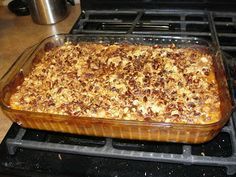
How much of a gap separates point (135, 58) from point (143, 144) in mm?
308

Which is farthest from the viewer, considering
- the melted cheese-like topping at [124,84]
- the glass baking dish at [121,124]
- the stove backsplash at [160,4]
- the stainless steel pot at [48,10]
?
the stainless steel pot at [48,10]

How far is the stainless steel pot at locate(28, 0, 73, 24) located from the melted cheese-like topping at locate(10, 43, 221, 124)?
16.6 inches

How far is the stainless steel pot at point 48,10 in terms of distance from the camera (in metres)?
1.47

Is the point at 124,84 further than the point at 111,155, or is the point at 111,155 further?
the point at 124,84

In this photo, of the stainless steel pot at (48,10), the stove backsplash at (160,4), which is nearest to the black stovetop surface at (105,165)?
the stove backsplash at (160,4)

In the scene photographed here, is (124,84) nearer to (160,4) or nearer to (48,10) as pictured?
(160,4)

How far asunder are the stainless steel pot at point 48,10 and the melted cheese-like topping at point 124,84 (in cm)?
42

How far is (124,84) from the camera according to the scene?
0.97 m

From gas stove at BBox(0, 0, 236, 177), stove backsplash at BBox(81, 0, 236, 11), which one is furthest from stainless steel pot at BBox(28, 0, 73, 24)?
gas stove at BBox(0, 0, 236, 177)

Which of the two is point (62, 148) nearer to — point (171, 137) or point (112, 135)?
point (112, 135)

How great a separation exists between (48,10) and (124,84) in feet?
2.42

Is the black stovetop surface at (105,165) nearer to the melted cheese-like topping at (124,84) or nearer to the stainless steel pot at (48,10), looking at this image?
the melted cheese-like topping at (124,84)

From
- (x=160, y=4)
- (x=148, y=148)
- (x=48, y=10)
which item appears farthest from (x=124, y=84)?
(x=48, y=10)

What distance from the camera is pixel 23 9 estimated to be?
5.45 ft
